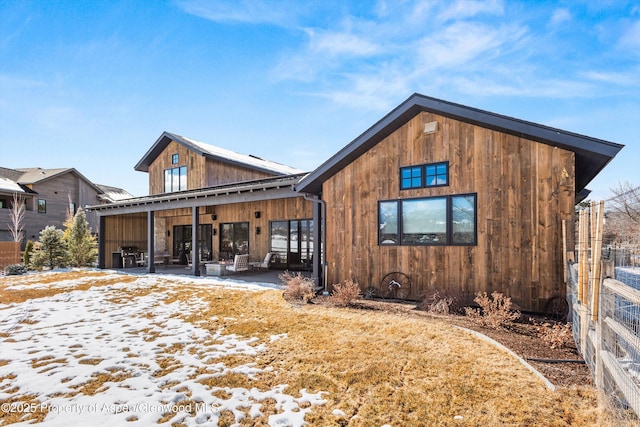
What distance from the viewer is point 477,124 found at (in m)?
6.81

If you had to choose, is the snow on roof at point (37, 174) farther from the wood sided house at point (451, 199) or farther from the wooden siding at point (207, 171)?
the wood sided house at point (451, 199)

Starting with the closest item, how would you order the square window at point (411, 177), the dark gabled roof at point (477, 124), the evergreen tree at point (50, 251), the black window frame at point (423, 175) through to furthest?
the dark gabled roof at point (477, 124) < the black window frame at point (423, 175) < the square window at point (411, 177) < the evergreen tree at point (50, 251)

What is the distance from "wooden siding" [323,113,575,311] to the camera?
19.9 ft

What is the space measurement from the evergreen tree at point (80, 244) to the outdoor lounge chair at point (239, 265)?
31.6 feet

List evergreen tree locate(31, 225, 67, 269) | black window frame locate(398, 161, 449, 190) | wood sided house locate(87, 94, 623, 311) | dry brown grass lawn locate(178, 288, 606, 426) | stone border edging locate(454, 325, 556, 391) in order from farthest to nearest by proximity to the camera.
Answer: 1. evergreen tree locate(31, 225, 67, 269)
2. black window frame locate(398, 161, 449, 190)
3. wood sided house locate(87, 94, 623, 311)
4. stone border edging locate(454, 325, 556, 391)
5. dry brown grass lawn locate(178, 288, 606, 426)

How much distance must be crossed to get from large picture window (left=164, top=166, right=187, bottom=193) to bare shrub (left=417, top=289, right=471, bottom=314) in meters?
13.9

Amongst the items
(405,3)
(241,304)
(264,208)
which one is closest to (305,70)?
(405,3)

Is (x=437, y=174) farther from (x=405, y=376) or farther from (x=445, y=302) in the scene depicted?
(x=405, y=376)

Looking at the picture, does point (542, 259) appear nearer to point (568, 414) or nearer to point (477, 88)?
point (568, 414)

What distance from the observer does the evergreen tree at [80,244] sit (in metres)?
16.9

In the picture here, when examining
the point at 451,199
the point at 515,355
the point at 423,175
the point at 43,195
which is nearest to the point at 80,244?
the point at 43,195

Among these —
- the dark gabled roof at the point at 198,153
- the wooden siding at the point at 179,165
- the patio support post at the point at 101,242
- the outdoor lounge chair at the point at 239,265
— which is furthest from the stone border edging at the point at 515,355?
the patio support post at the point at 101,242

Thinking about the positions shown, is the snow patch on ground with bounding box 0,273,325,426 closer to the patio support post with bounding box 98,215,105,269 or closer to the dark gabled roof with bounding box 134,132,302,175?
the dark gabled roof with bounding box 134,132,302,175

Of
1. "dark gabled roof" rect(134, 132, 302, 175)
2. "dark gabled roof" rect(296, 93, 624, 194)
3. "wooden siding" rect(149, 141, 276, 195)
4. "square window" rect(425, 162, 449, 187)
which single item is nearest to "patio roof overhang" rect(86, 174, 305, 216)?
"wooden siding" rect(149, 141, 276, 195)
